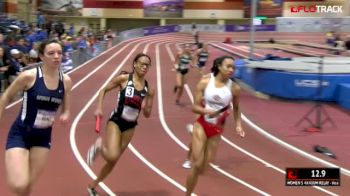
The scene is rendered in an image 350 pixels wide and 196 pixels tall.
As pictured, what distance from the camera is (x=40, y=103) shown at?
5.04 meters

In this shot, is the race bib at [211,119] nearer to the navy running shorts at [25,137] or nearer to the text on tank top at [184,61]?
the navy running shorts at [25,137]

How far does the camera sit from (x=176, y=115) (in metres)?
14.8

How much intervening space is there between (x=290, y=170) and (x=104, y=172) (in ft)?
8.59

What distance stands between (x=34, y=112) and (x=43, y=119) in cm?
12

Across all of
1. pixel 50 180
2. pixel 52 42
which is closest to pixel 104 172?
pixel 50 180

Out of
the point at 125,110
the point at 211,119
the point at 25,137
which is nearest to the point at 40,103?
the point at 25,137

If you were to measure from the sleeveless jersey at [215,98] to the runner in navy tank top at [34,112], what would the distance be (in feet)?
6.53

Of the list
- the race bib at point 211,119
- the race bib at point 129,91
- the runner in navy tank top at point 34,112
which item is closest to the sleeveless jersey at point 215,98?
the race bib at point 211,119

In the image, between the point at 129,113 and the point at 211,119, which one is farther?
the point at 129,113

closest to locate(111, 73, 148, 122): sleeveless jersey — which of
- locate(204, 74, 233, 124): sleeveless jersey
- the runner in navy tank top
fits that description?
locate(204, 74, 233, 124): sleeveless jersey

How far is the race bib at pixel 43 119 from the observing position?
5098 mm

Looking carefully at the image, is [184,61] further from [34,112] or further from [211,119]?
[34,112]

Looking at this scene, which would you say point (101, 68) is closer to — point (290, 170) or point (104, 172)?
point (104, 172)
